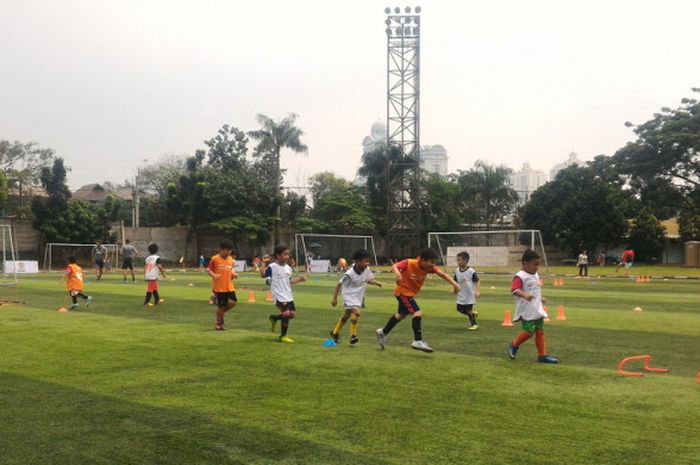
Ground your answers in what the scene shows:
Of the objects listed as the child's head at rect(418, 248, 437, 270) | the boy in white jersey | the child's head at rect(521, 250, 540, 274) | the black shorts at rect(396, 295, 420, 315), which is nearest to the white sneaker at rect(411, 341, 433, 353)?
the black shorts at rect(396, 295, 420, 315)

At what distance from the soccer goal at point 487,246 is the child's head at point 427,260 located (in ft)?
95.7

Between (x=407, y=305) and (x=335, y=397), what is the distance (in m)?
3.67

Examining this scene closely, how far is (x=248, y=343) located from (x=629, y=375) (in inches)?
239

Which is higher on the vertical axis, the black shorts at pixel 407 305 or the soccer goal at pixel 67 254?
the soccer goal at pixel 67 254

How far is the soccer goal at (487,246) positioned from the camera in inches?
1656

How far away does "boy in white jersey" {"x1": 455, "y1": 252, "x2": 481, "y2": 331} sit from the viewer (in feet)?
45.5

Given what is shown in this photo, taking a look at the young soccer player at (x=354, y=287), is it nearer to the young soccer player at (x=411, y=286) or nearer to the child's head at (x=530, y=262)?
the young soccer player at (x=411, y=286)

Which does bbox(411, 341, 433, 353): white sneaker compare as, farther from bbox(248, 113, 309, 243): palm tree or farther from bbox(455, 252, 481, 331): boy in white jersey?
bbox(248, 113, 309, 243): palm tree

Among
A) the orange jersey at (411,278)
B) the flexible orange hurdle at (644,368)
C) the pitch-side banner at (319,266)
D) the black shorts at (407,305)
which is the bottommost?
the flexible orange hurdle at (644,368)

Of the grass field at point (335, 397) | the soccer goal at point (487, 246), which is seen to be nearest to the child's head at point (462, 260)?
the grass field at point (335, 397)

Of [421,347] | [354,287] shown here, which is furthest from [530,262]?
[354,287]

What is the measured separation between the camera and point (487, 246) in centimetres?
4850

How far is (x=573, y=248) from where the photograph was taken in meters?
59.2

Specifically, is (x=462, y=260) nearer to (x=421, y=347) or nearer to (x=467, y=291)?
(x=467, y=291)
